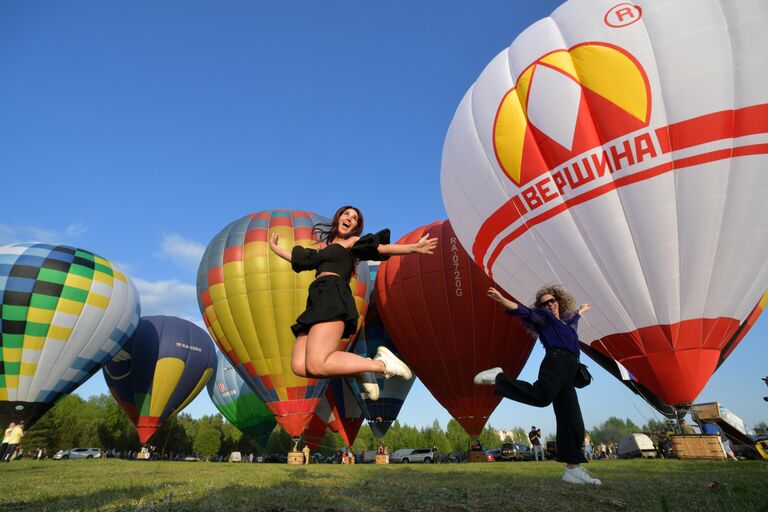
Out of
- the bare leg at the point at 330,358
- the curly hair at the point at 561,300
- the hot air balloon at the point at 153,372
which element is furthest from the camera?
the hot air balloon at the point at 153,372

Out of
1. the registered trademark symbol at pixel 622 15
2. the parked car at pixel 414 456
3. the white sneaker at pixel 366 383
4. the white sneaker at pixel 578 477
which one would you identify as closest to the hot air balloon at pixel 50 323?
the parked car at pixel 414 456

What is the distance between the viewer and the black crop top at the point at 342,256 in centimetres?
419

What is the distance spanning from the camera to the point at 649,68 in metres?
10.8

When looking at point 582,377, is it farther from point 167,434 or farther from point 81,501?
point 167,434

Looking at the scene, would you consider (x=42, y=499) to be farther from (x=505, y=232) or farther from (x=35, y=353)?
(x=35, y=353)

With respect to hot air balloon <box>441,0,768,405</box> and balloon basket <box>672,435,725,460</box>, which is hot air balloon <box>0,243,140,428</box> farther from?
balloon basket <box>672,435,725,460</box>

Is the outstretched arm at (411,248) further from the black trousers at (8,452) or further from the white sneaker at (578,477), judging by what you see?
the black trousers at (8,452)

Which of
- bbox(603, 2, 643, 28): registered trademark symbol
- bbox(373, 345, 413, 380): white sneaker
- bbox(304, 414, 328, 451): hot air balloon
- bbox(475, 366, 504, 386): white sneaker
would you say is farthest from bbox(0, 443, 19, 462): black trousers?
bbox(603, 2, 643, 28): registered trademark symbol

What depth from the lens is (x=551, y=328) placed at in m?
4.54

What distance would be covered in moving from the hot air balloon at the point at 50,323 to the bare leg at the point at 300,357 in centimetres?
2164

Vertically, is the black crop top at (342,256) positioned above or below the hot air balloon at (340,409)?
below

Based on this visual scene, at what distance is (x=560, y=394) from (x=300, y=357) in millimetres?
2824

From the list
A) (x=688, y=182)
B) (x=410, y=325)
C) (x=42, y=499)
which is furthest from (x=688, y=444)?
(x=42, y=499)

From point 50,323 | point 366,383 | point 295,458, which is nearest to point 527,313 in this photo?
point 366,383
